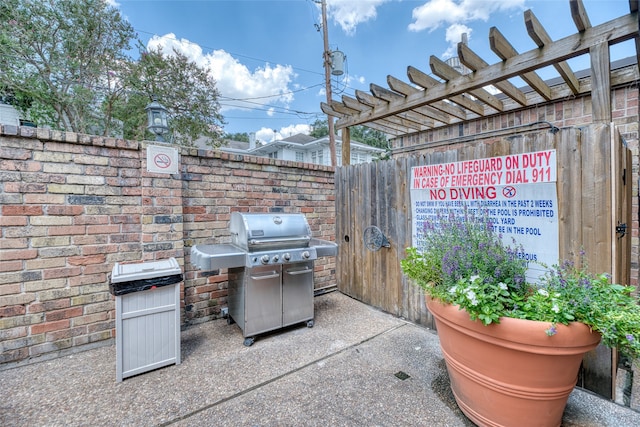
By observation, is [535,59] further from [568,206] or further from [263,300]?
[263,300]

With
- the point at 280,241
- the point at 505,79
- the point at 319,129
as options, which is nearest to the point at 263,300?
the point at 280,241

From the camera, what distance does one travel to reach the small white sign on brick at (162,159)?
2942mm

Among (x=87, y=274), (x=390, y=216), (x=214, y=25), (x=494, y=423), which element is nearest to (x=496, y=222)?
(x=390, y=216)

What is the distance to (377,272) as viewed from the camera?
381 cm

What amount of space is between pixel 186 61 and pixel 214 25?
245 centimetres

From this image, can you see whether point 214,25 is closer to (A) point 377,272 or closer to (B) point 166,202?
(B) point 166,202

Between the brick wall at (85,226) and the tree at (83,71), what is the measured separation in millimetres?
8582

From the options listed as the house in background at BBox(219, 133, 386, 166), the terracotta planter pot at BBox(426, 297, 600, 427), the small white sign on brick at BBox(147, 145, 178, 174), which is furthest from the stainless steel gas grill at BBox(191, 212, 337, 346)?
the house in background at BBox(219, 133, 386, 166)

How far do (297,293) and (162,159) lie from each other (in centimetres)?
215

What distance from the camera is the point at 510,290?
1.85 metres

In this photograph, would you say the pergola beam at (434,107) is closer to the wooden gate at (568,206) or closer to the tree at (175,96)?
the wooden gate at (568,206)

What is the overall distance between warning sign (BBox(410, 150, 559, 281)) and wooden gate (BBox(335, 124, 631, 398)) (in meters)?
0.06

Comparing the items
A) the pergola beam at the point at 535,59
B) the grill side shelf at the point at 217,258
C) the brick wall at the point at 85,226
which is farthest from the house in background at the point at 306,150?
the grill side shelf at the point at 217,258

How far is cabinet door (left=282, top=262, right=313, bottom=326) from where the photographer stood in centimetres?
305
